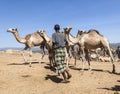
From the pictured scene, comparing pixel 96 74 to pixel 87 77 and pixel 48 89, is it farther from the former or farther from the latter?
pixel 48 89

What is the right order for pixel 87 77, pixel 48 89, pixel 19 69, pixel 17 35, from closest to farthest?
pixel 48 89 → pixel 87 77 → pixel 19 69 → pixel 17 35

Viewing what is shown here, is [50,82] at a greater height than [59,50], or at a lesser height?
lesser

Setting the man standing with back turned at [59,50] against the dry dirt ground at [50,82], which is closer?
the dry dirt ground at [50,82]

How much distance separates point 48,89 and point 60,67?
1.21 m

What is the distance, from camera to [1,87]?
13.0 m

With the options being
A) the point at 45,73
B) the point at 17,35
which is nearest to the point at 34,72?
the point at 45,73

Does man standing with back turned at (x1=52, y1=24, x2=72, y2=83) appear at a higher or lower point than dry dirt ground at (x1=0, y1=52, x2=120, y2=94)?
higher

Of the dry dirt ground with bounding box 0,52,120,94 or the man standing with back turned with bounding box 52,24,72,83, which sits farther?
the man standing with back turned with bounding box 52,24,72,83

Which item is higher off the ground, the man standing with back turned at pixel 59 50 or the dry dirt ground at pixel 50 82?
the man standing with back turned at pixel 59 50

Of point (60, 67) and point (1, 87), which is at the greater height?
point (60, 67)

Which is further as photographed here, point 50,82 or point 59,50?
point 50,82

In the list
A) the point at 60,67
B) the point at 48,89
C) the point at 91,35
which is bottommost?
the point at 48,89

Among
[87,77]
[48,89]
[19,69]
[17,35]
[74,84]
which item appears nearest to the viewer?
[48,89]

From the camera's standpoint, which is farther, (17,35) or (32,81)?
(17,35)
